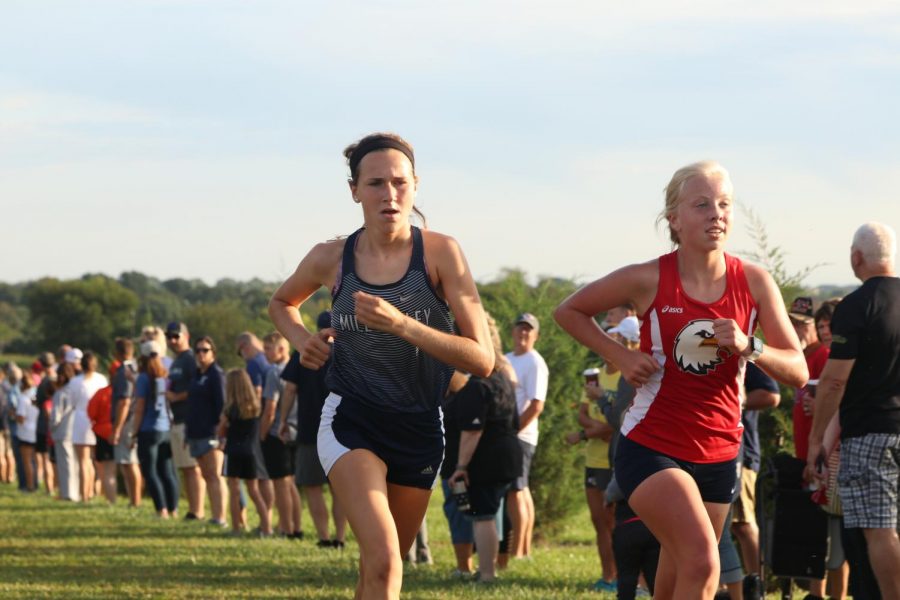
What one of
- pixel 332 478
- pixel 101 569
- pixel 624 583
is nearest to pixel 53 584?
pixel 101 569

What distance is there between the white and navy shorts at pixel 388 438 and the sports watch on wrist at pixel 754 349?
140 centimetres

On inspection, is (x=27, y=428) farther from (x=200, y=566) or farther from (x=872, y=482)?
(x=872, y=482)

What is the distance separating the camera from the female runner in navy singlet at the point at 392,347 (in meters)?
5.93

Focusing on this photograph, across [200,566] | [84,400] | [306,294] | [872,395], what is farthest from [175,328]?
[306,294]

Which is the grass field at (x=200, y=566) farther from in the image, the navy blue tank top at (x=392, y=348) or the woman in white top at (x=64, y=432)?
the navy blue tank top at (x=392, y=348)

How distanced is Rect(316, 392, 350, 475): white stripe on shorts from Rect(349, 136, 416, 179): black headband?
1.02 m

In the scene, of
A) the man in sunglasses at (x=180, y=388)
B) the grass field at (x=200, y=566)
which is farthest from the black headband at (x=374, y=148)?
the man in sunglasses at (x=180, y=388)

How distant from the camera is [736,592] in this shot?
8500 millimetres

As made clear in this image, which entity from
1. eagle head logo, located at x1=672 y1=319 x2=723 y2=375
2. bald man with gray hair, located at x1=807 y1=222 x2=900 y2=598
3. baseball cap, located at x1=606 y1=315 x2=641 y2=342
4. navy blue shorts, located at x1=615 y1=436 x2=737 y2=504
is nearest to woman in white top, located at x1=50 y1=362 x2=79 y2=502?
baseball cap, located at x1=606 y1=315 x2=641 y2=342

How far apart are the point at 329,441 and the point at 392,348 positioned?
49 cm

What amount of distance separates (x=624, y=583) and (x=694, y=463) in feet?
7.33

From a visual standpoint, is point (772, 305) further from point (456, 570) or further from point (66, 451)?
point (66, 451)

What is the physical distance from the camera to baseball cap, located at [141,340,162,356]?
59.2 ft

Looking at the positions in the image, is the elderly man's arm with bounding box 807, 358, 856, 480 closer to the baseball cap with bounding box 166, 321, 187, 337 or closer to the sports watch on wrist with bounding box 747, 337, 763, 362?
the sports watch on wrist with bounding box 747, 337, 763, 362
